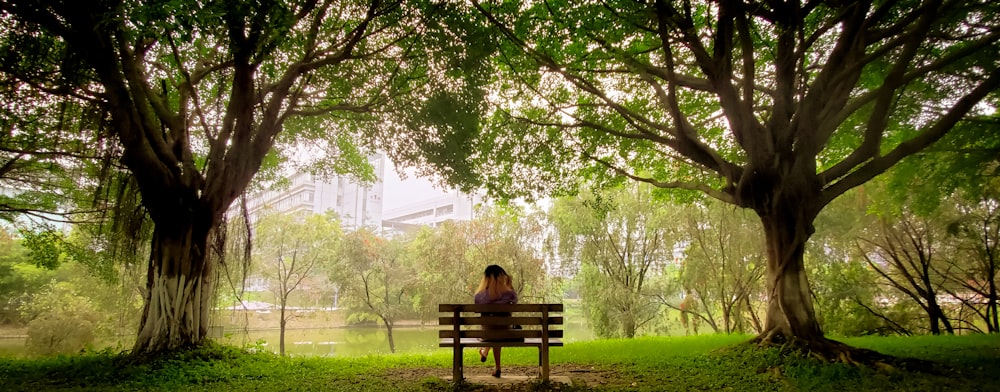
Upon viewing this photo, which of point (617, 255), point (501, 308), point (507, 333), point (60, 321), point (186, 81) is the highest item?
point (186, 81)

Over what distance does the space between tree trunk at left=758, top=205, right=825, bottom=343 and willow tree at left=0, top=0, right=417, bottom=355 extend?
710cm

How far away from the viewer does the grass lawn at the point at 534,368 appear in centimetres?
572

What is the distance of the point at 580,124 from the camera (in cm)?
1027

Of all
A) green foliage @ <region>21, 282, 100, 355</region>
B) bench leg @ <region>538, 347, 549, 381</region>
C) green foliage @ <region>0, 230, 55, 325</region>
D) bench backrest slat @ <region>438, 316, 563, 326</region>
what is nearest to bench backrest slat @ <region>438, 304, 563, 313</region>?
bench backrest slat @ <region>438, 316, 563, 326</region>

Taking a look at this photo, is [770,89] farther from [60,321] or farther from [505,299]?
[60,321]

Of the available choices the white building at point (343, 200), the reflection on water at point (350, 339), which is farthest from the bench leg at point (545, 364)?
the white building at point (343, 200)

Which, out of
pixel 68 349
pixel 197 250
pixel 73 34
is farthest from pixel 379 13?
pixel 68 349

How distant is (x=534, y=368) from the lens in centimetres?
754

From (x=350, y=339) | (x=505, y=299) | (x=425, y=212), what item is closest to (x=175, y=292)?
(x=505, y=299)

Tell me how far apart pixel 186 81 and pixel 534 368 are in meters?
7.70

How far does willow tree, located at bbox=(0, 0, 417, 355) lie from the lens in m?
6.29

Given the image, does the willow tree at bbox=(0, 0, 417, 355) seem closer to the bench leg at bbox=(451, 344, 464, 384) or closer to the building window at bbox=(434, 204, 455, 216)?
the bench leg at bbox=(451, 344, 464, 384)

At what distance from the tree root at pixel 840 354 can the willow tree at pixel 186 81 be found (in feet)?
26.0

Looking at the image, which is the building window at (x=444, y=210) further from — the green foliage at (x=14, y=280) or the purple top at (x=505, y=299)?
the purple top at (x=505, y=299)
